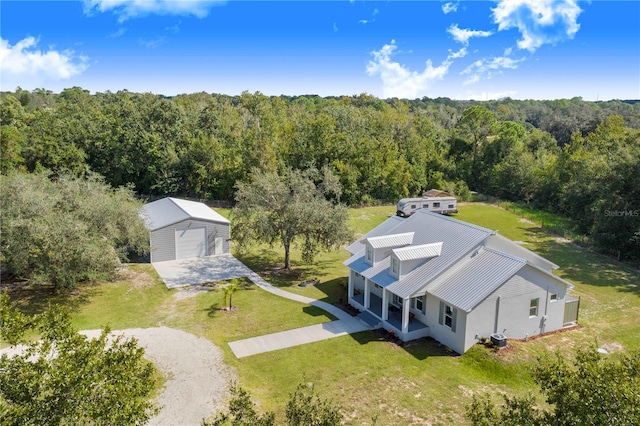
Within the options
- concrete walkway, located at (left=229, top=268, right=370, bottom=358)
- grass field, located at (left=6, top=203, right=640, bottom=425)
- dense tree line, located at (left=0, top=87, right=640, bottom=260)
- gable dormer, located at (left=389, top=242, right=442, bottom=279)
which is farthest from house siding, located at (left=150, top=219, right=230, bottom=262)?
dense tree line, located at (left=0, top=87, right=640, bottom=260)

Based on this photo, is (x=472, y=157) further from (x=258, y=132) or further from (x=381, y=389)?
(x=381, y=389)

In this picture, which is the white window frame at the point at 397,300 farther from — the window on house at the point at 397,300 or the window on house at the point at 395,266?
the window on house at the point at 395,266

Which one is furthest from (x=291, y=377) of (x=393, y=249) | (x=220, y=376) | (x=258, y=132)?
(x=258, y=132)

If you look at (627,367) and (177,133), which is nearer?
(627,367)

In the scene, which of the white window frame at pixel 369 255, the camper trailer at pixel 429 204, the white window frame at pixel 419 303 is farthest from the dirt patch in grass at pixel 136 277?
the camper trailer at pixel 429 204

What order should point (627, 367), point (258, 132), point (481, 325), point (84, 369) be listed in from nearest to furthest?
point (84, 369) → point (627, 367) → point (481, 325) → point (258, 132)
